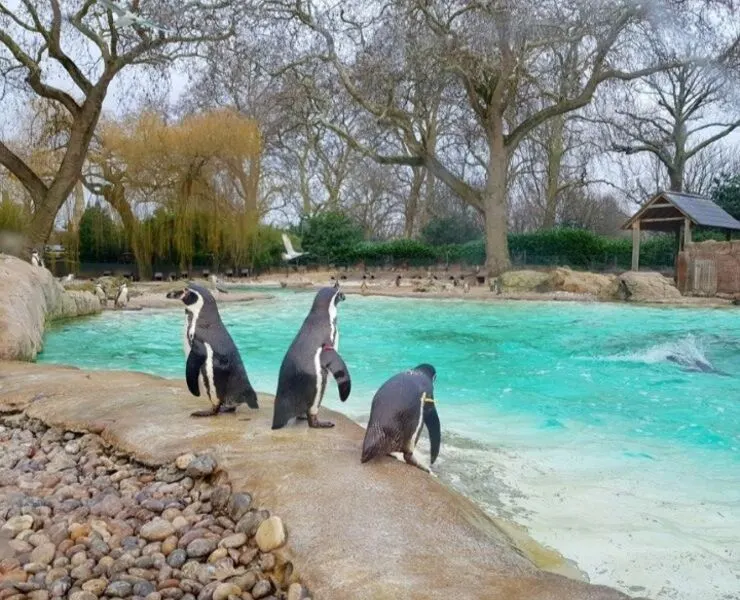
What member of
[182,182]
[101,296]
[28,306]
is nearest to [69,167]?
[101,296]

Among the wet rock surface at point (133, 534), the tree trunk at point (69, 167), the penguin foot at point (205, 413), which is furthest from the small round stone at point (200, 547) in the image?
the tree trunk at point (69, 167)

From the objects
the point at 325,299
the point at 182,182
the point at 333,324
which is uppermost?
the point at 182,182

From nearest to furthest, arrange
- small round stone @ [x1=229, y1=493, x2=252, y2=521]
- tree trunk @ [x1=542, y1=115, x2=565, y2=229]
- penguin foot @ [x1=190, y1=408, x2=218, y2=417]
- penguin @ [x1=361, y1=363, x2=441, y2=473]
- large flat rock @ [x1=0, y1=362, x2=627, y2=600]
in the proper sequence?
1. large flat rock @ [x1=0, y1=362, x2=627, y2=600]
2. small round stone @ [x1=229, y1=493, x2=252, y2=521]
3. penguin @ [x1=361, y1=363, x2=441, y2=473]
4. penguin foot @ [x1=190, y1=408, x2=218, y2=417]
5. tree trunk @ [x1=542, y1=115, x2=565, y2=229]

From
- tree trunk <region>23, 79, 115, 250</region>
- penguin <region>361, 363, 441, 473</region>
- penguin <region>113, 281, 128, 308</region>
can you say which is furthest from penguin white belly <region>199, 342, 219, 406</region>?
tree trunk <region>23, 79, 115, 250</region>

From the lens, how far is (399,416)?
2.89 m

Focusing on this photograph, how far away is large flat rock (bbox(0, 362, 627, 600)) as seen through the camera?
200 cm

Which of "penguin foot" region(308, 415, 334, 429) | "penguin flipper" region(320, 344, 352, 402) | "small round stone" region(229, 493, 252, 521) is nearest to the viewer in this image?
"small round stone" region(229, 493, 252, 521)

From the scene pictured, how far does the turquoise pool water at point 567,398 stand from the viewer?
344cm

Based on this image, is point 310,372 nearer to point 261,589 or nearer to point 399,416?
point 399,416

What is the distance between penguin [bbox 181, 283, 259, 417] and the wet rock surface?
0.50 metres

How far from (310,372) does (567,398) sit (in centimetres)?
410

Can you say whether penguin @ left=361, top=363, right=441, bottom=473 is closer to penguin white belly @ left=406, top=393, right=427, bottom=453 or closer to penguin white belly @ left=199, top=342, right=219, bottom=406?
penguin white belly @ left=406, top=393, right=427, bottom=453

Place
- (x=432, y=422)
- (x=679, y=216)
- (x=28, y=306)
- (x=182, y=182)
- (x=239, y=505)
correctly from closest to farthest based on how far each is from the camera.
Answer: (x=239, y=505)
(x=432, y=422)
(x=28, y=306)
(x=679, y=216)
(x=182, y=182)

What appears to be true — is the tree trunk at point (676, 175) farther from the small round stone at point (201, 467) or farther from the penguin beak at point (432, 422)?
the small round stone at point (201, 467)
